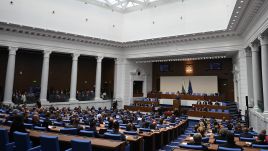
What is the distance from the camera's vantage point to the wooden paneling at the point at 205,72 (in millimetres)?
22984

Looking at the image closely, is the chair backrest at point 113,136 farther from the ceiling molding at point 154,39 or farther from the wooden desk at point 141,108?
the wooden desk at point 141,108

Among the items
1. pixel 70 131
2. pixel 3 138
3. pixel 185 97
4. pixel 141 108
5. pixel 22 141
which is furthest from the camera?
pixel 185 97

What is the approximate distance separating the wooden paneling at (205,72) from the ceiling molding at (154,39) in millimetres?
6612

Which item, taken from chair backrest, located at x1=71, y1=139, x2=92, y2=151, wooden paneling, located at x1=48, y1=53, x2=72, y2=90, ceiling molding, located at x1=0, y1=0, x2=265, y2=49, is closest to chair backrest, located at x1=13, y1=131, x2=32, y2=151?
chair backrest, located at x1=71, y1=139, x2=92, y2=151

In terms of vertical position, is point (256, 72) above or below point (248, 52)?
below

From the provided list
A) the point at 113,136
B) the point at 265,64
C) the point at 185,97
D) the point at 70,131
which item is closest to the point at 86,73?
the point at 185,97

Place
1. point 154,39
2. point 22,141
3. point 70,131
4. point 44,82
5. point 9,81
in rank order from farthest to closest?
point 154,39, point 44,82, point 9,81, point 70,131, point 22,141

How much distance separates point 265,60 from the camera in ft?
34.9

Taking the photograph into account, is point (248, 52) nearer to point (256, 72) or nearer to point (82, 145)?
point (256, 72)

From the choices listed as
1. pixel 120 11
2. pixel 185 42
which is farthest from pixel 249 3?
pixel 120 11

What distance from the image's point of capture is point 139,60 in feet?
81.4

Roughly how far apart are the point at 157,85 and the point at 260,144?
2189 cm

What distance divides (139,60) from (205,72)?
8.21 meters

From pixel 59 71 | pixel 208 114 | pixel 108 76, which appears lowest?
pixel 208 114
